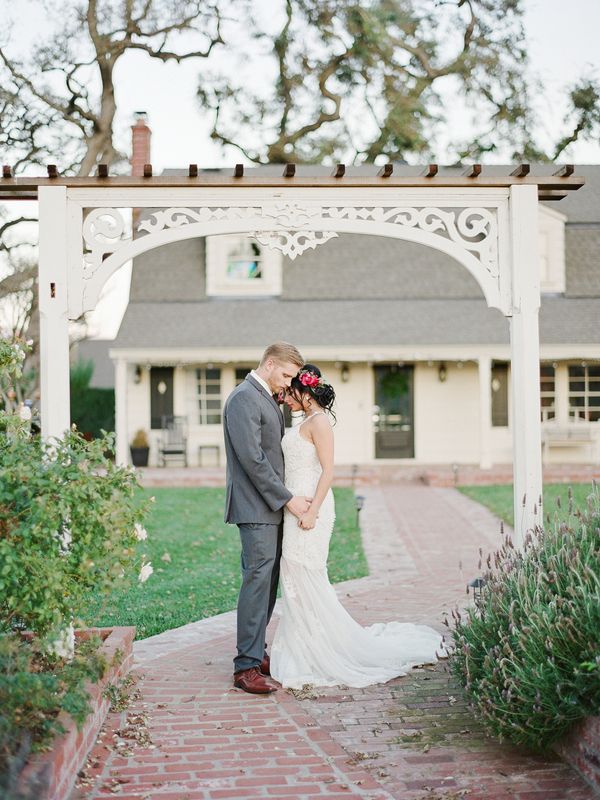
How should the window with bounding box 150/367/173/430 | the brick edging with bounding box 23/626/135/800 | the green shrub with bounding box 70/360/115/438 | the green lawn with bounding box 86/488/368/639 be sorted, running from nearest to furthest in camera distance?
1. the brick edging with bounding box 23/626/135/800
2. the green lawn with bounding box 86/488/368/639
3. the window with bounding box 150/367/173/430
4. the green shrub with bounding box 70/360/115/438

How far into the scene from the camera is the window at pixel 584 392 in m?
20.2

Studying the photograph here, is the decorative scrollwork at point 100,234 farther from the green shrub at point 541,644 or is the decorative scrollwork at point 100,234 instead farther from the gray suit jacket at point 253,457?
the green shrub at point 541,644

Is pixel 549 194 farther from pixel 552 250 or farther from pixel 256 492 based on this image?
pixel 552 250

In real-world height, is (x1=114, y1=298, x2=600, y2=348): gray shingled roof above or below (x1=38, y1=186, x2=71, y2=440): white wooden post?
above

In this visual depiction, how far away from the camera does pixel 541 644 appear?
3863 mm

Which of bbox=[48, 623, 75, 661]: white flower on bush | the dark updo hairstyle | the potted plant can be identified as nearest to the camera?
bbox=[48, 623, 75, 661]: white flower on bush

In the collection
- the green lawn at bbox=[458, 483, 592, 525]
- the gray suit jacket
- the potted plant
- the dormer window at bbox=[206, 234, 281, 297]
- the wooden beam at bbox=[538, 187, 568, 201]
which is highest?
the dormer window at bbox=[206, 234, 281, 297]

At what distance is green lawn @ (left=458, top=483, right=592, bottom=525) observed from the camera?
12422 millimetres

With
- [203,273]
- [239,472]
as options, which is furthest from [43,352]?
[203,273]

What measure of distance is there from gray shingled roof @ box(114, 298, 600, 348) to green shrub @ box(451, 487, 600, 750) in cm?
1457

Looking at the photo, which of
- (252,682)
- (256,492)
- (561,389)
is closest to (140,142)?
(561,389)

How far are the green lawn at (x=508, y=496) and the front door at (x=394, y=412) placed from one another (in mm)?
3710

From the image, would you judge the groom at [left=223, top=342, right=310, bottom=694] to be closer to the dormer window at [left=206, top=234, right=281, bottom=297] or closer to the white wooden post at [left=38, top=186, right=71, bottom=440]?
the white wooden post at [left=38, top=186, right=71, bottom=440]

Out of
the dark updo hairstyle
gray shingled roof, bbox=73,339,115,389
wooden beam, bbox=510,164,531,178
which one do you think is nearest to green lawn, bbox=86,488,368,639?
the dark updo hairstyle
